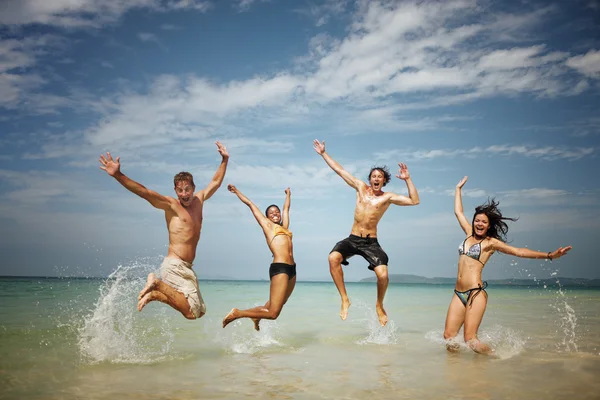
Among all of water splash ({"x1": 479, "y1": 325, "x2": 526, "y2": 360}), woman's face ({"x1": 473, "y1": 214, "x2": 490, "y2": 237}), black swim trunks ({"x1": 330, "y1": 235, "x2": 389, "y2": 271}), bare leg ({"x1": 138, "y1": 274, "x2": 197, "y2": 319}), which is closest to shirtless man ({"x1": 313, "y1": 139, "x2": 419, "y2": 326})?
black swim trunks ({"x1": 330, "y1": 235, "x2": 389, "y2": 271})

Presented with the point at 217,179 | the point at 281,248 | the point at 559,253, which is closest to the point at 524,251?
the point at 559,253

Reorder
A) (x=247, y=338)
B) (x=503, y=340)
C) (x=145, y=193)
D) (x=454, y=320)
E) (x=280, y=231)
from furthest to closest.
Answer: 1. (x=247, y=338)
2. (x=503, y=340)
3. (x=280, y=231)
4. (x=454, y=320)
5. (x=145, y=193)

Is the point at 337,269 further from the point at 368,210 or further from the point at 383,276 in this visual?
the point at 368,210

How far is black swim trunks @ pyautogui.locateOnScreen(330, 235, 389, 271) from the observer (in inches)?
352

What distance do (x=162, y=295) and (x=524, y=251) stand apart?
232 inches

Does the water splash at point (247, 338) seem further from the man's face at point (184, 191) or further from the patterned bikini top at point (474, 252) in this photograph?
the patterned bikini top at point (474, 252)

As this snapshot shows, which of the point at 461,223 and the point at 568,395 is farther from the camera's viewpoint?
the point at 461,223

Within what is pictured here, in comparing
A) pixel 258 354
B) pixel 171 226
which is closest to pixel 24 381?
pixel 171 226

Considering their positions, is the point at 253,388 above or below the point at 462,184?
below

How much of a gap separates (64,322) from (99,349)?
5.02 meters

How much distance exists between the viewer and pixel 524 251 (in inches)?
300

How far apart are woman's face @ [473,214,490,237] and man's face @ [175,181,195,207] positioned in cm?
505

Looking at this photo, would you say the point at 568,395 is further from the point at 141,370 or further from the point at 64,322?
the point at 64,322

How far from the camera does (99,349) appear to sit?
8406 millimetres
